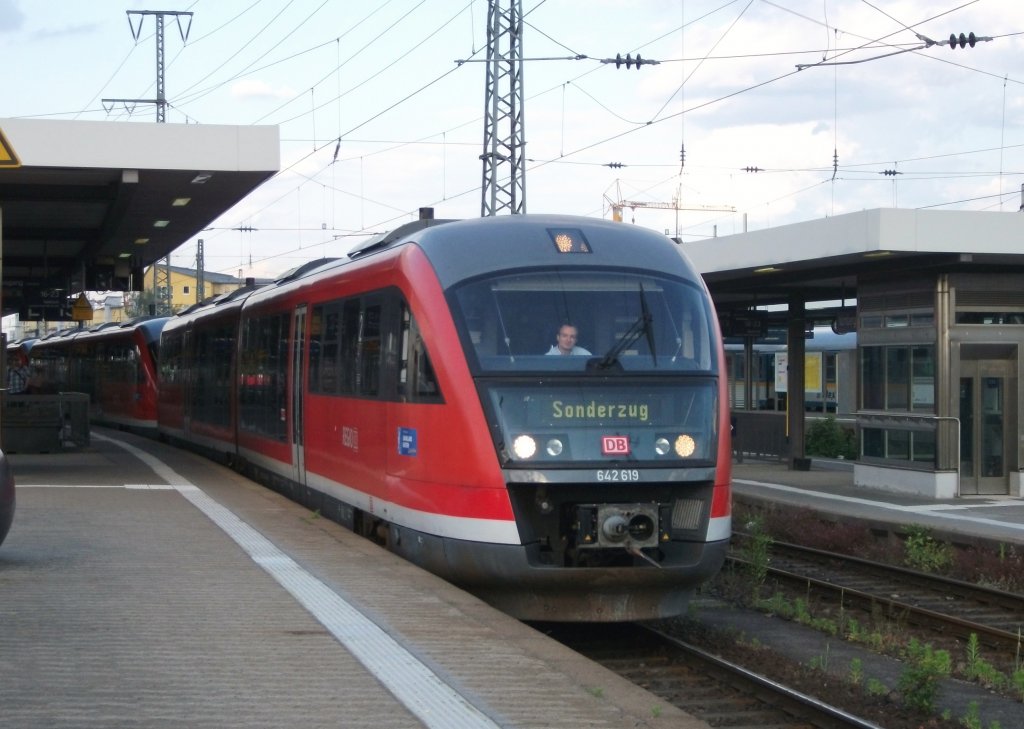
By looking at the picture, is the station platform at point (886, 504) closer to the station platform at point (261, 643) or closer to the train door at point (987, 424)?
the train door at point (987, 424)

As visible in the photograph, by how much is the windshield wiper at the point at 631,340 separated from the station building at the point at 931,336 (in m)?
10.1

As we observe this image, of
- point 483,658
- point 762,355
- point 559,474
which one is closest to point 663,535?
point 559,474

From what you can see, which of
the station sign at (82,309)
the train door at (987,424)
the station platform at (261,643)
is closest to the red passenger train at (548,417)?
the station platform at (261,643)

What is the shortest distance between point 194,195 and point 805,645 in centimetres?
1291

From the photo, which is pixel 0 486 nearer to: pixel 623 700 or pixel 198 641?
pixel 198 641

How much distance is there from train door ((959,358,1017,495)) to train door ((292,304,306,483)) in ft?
35.0

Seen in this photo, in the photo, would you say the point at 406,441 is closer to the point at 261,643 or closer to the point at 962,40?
the point at 261,643

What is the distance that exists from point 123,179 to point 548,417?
10.7 metres

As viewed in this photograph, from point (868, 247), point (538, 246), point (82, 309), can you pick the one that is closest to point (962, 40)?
point (868, 247)

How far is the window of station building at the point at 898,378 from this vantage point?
20547 mm

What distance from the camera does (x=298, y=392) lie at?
1481 centimetres

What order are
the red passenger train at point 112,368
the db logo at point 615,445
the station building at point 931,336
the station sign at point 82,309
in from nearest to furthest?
the db logo at point 615,445 < the station building at point 931,336 < the red passenger train at point 112,368 < the station sign at point 82,309

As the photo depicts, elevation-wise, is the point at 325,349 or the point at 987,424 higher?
the point at 325,349

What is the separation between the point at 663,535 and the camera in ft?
31.2
